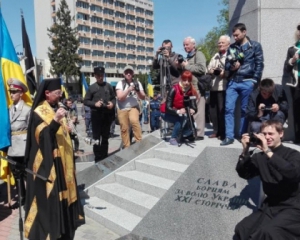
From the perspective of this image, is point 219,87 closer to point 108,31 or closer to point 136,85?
point 136,85

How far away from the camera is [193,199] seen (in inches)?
172

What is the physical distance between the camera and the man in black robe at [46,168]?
4059mm

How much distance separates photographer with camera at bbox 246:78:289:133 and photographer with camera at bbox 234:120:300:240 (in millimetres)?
1525

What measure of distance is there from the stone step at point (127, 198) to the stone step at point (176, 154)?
0.83m

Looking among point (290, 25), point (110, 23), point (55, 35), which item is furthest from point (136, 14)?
point (290, 25)

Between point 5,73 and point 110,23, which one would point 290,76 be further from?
point 110,23

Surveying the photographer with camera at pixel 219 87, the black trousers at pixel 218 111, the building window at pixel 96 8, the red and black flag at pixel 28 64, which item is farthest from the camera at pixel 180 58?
the building window at pixel 96 8

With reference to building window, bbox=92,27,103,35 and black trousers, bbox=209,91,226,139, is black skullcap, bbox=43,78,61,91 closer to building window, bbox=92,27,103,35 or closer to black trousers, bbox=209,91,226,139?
black trousers, bbox=209,91,226,139

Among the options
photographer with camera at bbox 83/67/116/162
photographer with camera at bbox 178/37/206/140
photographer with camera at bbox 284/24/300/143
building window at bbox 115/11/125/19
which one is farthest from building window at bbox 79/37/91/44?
photographer with camera at bbox 284/24/300/143

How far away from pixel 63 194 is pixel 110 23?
257ft

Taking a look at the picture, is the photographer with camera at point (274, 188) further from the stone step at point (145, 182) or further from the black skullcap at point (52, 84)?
the black skullcap at point (52, 84)

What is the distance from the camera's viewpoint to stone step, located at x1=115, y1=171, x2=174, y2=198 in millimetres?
5070

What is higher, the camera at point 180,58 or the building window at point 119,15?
the building window at point 119,15

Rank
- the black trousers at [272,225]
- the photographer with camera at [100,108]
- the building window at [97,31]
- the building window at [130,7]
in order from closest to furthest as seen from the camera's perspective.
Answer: the black trousers at [272,225]
the photographer with camera at [100,108]
the building window at [97,31]
the building window at [130,7]
